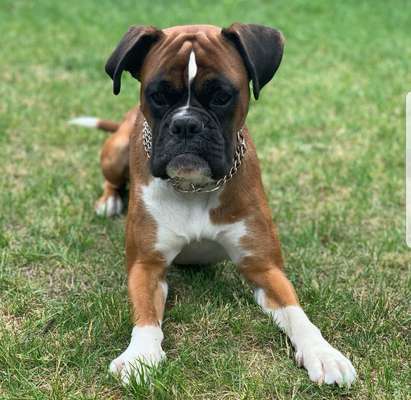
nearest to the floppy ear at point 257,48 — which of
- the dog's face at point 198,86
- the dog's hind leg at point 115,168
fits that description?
the dog's face at point 198,86

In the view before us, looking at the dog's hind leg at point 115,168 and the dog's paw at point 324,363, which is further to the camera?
the dog's hind leg at point 115,168

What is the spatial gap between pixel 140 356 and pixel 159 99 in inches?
44.3

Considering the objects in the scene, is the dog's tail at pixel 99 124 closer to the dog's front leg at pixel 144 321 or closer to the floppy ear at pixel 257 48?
the dog's front leg at pixel 144 321

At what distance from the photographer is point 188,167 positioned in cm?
317

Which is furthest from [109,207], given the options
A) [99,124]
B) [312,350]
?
[312,350]

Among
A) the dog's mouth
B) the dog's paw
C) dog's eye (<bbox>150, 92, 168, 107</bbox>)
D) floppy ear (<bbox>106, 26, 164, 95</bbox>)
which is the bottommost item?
the dog's paw

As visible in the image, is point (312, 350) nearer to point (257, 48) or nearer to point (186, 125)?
point (186, 125)

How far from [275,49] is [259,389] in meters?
1.49

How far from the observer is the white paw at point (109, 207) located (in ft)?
15.1

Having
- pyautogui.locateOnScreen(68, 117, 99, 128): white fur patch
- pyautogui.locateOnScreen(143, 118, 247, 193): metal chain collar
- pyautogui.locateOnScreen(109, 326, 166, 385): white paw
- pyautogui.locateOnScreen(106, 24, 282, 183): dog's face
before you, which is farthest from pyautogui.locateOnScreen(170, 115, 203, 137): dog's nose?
pyautogui.locateOnScreen(68, 117, 99, 128): white fur patch

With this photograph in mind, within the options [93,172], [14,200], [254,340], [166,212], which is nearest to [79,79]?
[93,172]

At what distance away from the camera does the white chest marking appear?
346 centimetres

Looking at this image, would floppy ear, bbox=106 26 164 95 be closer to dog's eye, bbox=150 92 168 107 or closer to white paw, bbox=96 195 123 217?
dog's eye, bbox=150 92 168 107

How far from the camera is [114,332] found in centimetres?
327
